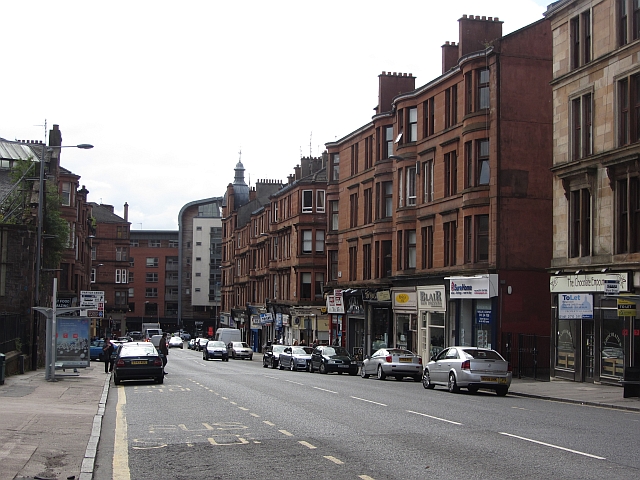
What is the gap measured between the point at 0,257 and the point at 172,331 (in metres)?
99.5

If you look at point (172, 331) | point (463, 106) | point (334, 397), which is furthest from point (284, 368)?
point (172, 331)

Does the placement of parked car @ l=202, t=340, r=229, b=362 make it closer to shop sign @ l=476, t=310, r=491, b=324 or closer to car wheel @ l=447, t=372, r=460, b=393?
shop sign @ l=476, t=310, r=491, b=324

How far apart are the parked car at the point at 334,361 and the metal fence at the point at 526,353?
866cm

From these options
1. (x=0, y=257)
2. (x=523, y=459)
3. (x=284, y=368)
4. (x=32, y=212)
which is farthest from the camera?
(x=284, y=368)

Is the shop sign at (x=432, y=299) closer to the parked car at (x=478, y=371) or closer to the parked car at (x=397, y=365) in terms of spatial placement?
the parked car at (x=397, y=365)

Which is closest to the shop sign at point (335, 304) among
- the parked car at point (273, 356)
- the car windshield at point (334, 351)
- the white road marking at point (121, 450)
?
the parked car at point (273, 356)

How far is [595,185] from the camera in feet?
100

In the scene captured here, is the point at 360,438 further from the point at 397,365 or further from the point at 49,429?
the point at 397,365

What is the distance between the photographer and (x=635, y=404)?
2291cm

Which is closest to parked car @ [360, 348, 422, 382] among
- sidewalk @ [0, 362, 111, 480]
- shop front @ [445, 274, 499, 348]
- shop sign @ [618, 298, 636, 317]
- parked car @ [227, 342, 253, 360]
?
shop front @ [445, 274, 499, 348]

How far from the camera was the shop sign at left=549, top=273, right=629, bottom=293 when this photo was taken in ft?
92.5

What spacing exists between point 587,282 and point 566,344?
324 cm

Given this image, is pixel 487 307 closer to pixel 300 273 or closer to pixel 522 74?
pixel 522 74

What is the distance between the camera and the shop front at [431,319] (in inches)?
1693
